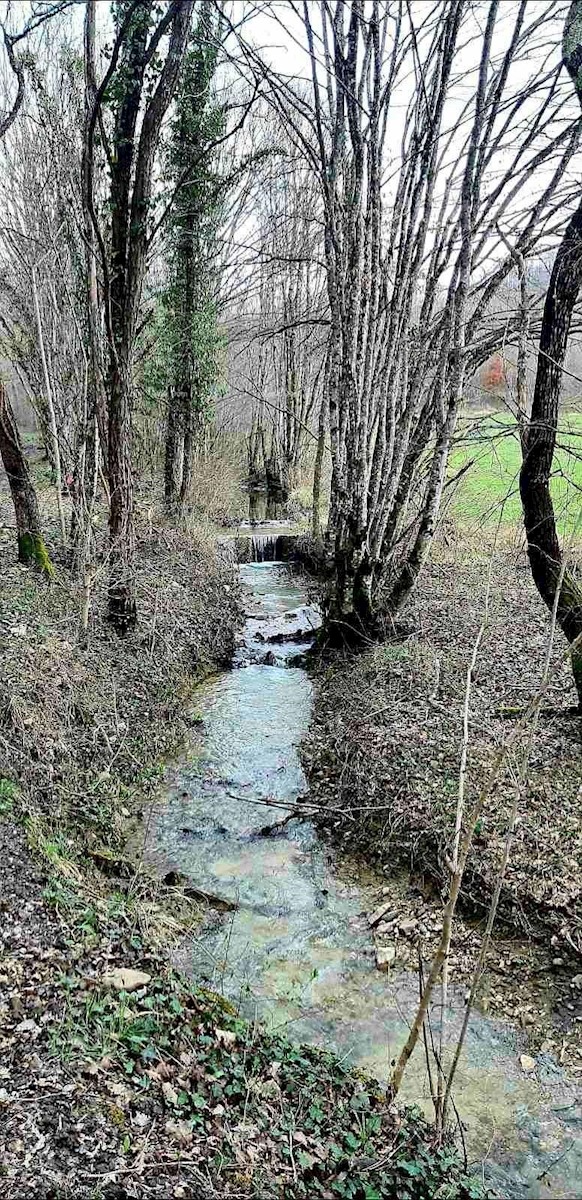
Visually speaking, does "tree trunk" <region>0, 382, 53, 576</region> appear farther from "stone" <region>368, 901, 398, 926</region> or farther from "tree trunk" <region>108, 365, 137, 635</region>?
"stone" <region>368, 901, 398, 926</region>

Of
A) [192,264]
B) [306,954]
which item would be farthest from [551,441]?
[192,264]

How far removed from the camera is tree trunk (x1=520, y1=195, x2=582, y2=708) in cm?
574

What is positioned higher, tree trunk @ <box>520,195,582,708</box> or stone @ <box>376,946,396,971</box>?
tree trunk @ <box>520,195,582,708</box>

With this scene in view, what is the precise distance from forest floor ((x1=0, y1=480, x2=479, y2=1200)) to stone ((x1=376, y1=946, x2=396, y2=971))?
0.96 metres

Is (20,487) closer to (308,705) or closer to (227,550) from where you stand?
(308,705)

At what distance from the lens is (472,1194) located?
120 inches

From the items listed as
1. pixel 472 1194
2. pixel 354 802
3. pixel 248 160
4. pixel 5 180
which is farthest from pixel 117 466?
pixel 248 160

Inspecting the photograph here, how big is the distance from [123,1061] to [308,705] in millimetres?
5511

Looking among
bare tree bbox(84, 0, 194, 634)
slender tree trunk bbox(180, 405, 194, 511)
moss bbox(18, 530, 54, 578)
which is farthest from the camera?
slender tree trunk bbox(180, 405, 194, 511)

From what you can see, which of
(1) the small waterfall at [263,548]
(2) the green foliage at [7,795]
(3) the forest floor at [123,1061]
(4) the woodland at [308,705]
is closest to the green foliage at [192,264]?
(4) the woodland at [308,705]

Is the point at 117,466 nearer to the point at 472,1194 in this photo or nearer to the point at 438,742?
the point at 438,742

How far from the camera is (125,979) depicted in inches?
148

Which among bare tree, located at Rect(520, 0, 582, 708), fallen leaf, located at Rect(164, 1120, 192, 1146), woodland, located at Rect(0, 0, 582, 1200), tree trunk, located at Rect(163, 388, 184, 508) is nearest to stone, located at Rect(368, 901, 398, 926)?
woodland, located at Rect(0, 0, 582, 1200)

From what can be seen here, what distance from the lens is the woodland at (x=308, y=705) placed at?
3227 millimetres
